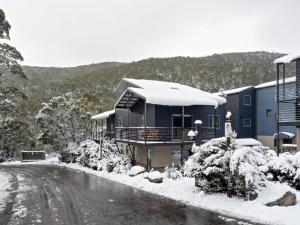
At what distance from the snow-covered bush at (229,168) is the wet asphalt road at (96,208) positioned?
1.79 m

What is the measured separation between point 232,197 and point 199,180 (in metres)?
1.88

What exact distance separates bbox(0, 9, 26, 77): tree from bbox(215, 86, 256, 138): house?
862 inches

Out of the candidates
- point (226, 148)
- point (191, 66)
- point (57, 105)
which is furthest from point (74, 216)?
point (191, 66)

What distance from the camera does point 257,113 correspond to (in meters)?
35.7

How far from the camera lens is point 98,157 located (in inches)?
1144

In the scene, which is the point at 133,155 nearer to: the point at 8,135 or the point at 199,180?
the point at 199,180

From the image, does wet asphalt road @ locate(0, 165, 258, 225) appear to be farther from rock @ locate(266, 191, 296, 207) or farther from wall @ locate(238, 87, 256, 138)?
wall @ locate(238, 87, 256, 138)

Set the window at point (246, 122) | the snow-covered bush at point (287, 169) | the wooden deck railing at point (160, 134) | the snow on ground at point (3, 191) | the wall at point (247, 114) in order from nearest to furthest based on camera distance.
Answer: the snow-covered bush at point (287, 169)
the snow on ground at point (3, 191)
the wooden deck railing at point (160, 134)
the wall at point (247, 114)
the window at point (246, 122)

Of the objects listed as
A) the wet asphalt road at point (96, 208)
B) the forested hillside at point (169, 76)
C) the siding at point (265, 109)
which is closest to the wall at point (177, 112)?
the siding at point (265, 109)

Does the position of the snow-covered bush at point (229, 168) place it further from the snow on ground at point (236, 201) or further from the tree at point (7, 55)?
the tree at point (7, 55)

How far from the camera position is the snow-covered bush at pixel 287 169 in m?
13.5

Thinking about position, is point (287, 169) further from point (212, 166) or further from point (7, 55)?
point (7, 55)

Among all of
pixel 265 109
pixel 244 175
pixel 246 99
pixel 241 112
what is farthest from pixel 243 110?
pixel 244 175

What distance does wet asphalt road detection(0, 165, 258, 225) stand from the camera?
11.4m
